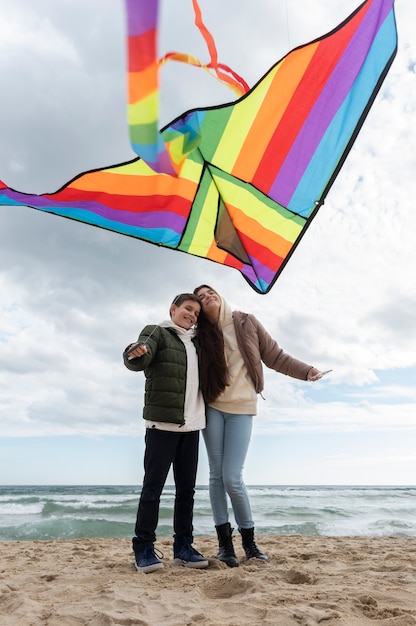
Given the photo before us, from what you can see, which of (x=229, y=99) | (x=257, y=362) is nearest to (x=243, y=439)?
(x=257, y=362)

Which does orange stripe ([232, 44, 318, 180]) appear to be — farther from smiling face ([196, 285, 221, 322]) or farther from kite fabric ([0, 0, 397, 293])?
smiling face ([196, 285, 221, 322])

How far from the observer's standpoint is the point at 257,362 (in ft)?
9.91

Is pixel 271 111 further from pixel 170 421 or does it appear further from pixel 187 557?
pixel 187 557

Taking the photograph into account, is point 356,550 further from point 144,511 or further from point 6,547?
point 6,547

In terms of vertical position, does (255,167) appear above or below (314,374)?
above

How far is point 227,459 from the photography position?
2.86 meters

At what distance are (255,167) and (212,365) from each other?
121 cm

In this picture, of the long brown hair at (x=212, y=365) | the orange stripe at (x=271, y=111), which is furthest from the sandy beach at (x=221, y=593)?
the orange stripe at (x=271, y=111)

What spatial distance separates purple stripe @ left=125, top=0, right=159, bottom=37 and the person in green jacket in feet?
5.00

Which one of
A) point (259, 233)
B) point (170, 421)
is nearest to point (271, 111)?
point (259, 233)

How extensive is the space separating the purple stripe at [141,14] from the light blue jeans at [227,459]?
2028 millimetres

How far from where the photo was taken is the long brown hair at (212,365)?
114 inches

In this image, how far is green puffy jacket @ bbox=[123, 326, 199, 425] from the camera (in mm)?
2711

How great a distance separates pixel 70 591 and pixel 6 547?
266cm
